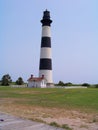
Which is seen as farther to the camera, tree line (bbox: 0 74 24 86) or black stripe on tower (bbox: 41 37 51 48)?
tree line (bbox: 0 74 24 86)

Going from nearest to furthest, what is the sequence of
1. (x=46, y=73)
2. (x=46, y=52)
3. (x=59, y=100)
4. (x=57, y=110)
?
(x=57, y=110) < (x=59, y=100) < (x=46, y=52) < (x=46, y=73)

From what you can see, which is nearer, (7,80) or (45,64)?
(45,64)

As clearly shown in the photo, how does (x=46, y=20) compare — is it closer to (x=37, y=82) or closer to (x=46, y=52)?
(x=46, y=52)

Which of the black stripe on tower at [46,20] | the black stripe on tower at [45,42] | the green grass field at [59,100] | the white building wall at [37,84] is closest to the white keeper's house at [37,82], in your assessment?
the white building wall at [37,84]

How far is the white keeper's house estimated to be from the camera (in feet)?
164

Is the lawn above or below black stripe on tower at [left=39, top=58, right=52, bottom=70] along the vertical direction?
below

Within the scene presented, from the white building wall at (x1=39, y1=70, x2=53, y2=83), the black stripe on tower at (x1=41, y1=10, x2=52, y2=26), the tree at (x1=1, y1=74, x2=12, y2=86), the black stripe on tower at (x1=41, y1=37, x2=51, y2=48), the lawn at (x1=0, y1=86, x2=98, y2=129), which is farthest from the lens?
the tree at (x1=1, y1=74, x2=12, y2=86)

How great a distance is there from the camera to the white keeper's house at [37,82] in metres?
50.1

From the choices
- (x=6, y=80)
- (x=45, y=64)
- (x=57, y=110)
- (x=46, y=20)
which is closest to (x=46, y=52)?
(x=45, y=64)

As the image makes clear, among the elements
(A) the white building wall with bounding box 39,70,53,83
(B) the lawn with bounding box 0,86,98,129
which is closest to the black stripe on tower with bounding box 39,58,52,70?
(A) the white building wall with bounding box 39,70,53,83

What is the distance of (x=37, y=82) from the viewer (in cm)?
5275

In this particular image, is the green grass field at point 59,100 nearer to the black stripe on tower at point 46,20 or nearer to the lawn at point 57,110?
the lawn at point 57,110

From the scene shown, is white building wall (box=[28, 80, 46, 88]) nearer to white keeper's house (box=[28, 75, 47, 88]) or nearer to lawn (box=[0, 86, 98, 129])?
white keeper's house (box=[28, 75, 47, 88])

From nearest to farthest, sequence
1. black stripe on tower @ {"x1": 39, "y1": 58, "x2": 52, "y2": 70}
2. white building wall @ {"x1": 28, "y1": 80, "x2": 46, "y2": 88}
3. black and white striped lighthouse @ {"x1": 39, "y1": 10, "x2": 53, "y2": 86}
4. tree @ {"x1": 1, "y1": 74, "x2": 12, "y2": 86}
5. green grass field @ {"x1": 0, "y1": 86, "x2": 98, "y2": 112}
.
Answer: green grass field @ {"x1": 0, "y1": 86, "x2": 98, "y2": 112}, black stripe on tower @ {"x1": 39, "y1": 58, "x2": 52, "y2": 70}, black and white striped lighthouse @ {"x1": 39, "y1": 10, "x2": 53, "y2": 86}, white building wall @ {"x1": 28, "y1": 80, "x2": 46, "y2": 88}, tree @ {"x1": 1, "y1": 74, "x2": 12, "y2": 86}
